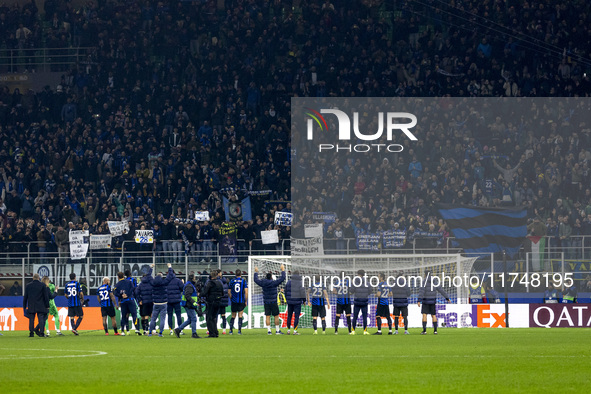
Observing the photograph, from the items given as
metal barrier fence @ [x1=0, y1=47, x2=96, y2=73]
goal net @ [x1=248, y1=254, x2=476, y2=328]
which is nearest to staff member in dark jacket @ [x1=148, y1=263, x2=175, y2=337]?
goal net @ [x1=248, y1=254, x2=476, y2=328]

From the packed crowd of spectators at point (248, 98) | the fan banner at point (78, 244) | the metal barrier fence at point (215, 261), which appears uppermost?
the packed crowd of spectators at point (248, 98)

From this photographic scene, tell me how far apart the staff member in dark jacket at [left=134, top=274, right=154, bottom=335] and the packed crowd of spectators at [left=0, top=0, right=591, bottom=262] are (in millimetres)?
6680

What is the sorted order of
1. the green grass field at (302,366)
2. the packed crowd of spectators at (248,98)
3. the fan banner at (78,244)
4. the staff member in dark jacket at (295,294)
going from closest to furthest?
the green grass field at (302,366), the staff member in dark jacket at (295,294), the fan banner at (78,244), the packed crowd of spectators at (248,98)

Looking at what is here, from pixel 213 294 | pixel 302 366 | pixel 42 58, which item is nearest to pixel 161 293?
pixel 213 294

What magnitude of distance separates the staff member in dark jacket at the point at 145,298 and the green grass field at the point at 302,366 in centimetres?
431

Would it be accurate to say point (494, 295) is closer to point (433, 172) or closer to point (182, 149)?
point (433, 172)

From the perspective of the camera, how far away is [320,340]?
74.0 ft

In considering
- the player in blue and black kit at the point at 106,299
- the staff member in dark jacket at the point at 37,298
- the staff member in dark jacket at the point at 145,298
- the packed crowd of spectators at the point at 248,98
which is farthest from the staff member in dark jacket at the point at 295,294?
the staff member in dark jacket at the point at 37,298

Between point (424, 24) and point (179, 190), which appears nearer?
point (179, 190)

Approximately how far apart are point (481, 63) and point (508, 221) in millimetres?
9676

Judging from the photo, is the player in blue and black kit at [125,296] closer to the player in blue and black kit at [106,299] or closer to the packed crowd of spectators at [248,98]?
the player in blue and black kit at [106,299]

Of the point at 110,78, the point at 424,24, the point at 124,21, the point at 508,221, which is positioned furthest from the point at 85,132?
the point at 508,221

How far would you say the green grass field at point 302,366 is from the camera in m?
12.0

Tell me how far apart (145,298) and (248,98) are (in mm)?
15124
